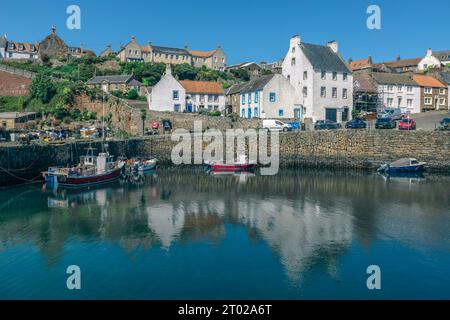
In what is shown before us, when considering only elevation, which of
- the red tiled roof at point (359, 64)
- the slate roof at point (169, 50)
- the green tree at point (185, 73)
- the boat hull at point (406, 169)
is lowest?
the boat hull at point (406, 169)

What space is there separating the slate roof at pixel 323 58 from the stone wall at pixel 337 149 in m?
13.1

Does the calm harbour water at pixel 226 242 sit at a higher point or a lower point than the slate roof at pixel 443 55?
lower

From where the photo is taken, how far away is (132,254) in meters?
17.4

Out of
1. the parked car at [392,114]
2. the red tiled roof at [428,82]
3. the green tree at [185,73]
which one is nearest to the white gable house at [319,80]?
A: the parked car at [392,114]

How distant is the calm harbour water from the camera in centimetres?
1442

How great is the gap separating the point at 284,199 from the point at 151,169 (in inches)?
686

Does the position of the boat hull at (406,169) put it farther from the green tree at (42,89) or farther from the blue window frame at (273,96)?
the green tree at (42,89)

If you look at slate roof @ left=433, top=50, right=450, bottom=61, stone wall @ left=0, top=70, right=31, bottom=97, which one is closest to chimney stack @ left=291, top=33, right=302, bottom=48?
stone wall @ left=0, top=70, right=31, bottom=97

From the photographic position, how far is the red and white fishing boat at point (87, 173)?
105 ft

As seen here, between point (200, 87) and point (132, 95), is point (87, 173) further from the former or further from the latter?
point (200, 87)

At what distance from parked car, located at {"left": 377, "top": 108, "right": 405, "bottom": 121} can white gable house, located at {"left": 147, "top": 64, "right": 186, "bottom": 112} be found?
24557 millimetres

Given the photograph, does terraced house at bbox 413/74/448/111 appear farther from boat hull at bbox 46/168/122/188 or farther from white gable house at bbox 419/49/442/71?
boat hull at bbox 46/168/122/188
